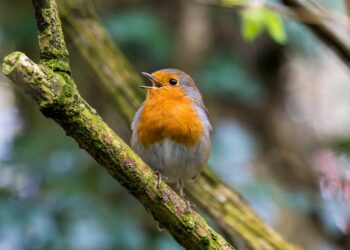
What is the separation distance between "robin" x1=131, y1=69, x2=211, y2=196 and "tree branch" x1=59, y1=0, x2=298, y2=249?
0.36 ft

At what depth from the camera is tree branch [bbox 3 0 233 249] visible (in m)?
1.91

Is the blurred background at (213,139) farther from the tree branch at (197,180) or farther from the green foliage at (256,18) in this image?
the tree branch at (197,180)

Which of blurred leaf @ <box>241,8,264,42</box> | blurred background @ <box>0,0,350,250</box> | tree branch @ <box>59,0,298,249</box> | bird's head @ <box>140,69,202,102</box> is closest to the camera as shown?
blurred leaf @ <box>241,8,264,42</box>

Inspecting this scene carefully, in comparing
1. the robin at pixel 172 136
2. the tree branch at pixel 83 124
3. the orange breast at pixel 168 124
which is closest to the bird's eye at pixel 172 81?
the robin at pixel 172 136

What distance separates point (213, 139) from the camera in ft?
14.7

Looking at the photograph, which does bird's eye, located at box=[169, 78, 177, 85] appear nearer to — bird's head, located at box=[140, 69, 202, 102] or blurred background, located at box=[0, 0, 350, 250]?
bird's head, located at box=[140, 69, 202, 102]

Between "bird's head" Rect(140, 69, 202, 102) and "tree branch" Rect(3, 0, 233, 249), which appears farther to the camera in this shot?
"bird's head" Rect(140, 69, 202, 102)

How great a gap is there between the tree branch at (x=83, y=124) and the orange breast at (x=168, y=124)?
1.02 meters

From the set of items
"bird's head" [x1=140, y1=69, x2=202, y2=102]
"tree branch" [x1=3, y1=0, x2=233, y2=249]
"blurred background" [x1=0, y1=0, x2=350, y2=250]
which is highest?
"tree branch" [x1=3, y1=0, x2=233, y2=249]

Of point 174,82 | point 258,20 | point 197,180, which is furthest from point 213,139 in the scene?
point 258,20

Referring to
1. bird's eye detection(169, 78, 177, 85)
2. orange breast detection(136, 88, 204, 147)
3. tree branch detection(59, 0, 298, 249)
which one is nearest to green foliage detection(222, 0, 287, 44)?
orange breast detection(136, 88, 204, 147)

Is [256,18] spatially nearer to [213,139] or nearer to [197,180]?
[197,180]

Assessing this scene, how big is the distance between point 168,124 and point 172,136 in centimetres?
6

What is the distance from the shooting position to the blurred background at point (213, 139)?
3752 mm
